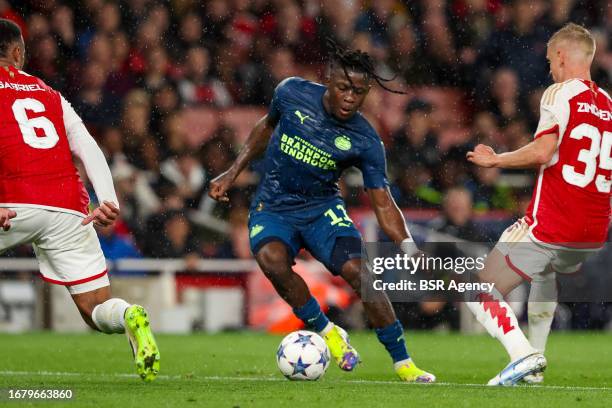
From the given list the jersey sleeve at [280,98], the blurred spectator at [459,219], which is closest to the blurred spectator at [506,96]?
the blurred spectator at [459,219]

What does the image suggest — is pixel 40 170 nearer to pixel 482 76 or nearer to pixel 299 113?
pixel 299 113

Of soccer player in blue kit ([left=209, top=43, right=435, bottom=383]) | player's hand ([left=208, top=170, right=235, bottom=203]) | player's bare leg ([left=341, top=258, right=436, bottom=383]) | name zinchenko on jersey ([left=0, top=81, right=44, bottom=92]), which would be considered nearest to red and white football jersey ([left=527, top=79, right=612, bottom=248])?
soccer player in blue kit ([left=209, top=43, right=435, bottom=383])

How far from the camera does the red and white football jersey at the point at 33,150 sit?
712cm

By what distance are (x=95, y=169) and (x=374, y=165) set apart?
1875 mm

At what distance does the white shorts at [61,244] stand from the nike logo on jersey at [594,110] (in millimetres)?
2998

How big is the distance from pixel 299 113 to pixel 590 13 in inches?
359

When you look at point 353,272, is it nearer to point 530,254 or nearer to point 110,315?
point 530,254

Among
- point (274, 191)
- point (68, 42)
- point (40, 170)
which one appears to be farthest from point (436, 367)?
point (68, 42)

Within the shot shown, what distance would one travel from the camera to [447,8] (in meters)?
16.5

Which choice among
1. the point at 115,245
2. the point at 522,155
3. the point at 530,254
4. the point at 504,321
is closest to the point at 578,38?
the point at 522,155

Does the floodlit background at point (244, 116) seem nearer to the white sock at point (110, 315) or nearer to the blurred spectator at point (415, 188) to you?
the blurred spectator at point (415, 188)

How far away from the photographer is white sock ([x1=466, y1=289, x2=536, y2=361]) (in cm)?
727

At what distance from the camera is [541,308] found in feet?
26.7

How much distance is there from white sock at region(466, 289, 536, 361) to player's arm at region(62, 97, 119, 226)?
7.51ft
